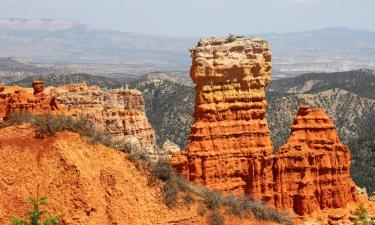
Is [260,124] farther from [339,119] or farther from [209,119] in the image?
[339,119]

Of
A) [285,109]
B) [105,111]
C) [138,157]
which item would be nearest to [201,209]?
[138,157]

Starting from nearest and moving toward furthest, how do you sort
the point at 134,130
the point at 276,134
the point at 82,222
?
1. the point at 82,222
2. the point at 134,130
3. the point at 276,134

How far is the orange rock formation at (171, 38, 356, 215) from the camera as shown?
36969 millimetres

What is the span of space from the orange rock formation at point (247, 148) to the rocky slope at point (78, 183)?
1441cm

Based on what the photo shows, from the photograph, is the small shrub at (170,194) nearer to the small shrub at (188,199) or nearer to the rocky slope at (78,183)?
the rocky slope at (78,183)

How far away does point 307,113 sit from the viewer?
136 ft

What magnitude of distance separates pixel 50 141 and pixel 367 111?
106 m

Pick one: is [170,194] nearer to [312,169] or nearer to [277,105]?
[312,169]

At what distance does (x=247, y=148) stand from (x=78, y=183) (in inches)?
708

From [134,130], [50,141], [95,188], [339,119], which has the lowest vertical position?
[339,119]

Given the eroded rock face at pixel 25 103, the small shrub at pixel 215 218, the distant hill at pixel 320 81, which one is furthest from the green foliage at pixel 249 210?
the distant hill at pixel 320 81

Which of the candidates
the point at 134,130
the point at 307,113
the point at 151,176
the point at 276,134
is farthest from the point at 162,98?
the point at 151,176

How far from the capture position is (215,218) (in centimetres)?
2233

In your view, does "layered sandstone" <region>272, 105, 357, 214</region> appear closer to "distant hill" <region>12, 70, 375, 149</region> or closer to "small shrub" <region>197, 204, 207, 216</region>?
"small shrub" <region>197, 204, 207, 216</region>
